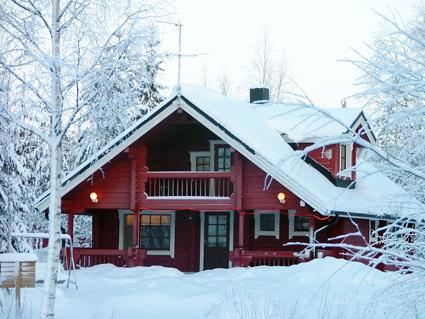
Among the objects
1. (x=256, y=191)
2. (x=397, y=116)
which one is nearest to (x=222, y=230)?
(x=256, y=191)

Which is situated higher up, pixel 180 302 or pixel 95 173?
pixel 95 173

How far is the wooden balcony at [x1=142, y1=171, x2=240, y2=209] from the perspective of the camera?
68.9ft

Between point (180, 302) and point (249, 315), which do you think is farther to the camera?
point (180, 302)

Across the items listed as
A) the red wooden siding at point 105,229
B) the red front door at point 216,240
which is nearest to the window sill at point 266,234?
the red front door at point 216,240

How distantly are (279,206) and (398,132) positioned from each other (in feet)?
49.3

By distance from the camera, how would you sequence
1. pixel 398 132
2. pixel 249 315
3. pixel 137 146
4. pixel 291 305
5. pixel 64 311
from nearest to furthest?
1. pixel 398 132
2. pixel 249 315
3. pixel 291 305
4. pixel 64 311
5. pixel 137 146

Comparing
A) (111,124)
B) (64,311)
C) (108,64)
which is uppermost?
(108,64)

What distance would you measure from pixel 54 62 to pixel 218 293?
612 cm

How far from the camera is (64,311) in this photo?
1405cm

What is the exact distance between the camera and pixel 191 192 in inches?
861

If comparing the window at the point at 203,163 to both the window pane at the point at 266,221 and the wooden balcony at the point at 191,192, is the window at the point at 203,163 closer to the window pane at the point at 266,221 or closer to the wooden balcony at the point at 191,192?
the wooden balcony at the point at 191,192

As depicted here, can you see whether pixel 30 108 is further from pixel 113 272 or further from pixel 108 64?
pixel 113 272

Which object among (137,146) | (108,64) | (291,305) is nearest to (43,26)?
(108,64)

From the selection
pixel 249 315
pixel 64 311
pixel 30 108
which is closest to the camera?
pixel 249 315
